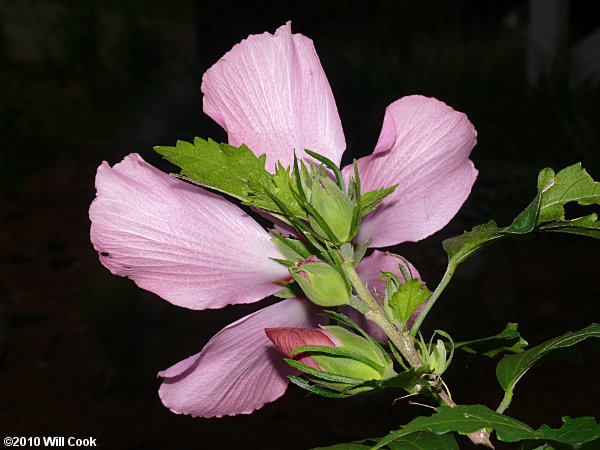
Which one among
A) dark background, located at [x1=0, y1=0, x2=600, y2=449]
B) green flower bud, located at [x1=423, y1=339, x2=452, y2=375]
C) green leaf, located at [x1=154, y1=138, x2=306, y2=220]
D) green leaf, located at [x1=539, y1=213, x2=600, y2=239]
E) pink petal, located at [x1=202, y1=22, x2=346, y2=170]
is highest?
pink petal, located at [x1=202, y1=22, x2=346, y2=170]

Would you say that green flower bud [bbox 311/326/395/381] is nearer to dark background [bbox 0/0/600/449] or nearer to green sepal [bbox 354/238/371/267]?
green sepal [bbox 354/238/371/267]

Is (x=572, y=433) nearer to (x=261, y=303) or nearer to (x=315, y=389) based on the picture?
(x=315, y=389)

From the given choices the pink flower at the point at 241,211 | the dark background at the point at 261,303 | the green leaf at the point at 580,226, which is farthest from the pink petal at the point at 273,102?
the dark background at the point at 261,303

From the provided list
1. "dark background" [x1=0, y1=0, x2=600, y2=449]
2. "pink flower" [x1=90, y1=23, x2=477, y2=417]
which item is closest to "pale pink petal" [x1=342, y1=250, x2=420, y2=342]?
"pink flower" [x1=90, y1=23, x2=477, y2=417]

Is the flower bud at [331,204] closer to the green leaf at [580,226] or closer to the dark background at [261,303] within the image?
the green leaf at [580,226]

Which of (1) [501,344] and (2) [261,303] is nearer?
(1) [501,344]

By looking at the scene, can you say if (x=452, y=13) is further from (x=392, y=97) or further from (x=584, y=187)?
(x=584, y=187)

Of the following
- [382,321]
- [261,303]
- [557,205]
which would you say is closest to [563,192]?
[557,205]
